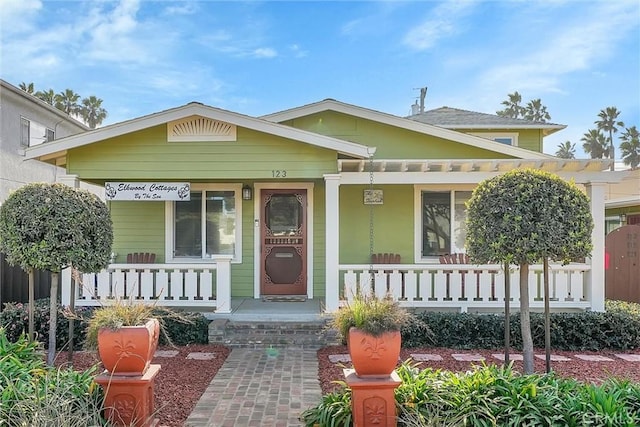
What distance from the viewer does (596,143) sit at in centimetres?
4216

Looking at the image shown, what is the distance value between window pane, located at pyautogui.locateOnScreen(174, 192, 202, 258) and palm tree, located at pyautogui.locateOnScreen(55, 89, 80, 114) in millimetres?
26622

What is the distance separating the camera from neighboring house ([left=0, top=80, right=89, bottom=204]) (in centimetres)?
Answer: 1175

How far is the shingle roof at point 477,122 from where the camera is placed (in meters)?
11.2

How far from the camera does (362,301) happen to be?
3.75 m

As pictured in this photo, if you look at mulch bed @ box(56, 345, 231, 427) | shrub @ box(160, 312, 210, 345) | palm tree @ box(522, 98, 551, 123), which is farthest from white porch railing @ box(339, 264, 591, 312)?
palm tree @ box(522, 98, 551, 123)

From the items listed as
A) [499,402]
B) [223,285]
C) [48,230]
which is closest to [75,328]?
[223,285]

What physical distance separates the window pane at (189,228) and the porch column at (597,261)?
23.7 feet

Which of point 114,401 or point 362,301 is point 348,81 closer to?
point 362,301

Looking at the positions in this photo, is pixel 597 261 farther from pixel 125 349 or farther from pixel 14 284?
pixel 14 284

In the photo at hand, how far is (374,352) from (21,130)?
42.6 ft

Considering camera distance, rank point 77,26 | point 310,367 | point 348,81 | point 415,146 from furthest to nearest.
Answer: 1. point 348,81
2. point 415,146
3. point 77,26
4. point 310,367

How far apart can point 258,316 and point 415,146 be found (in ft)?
16.5

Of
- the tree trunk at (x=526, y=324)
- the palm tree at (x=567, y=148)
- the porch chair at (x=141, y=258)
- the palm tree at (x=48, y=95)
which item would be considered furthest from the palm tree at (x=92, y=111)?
the palm tree at (x=567, y=148)

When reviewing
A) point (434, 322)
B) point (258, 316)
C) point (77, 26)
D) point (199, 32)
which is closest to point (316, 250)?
point (258, 316)
